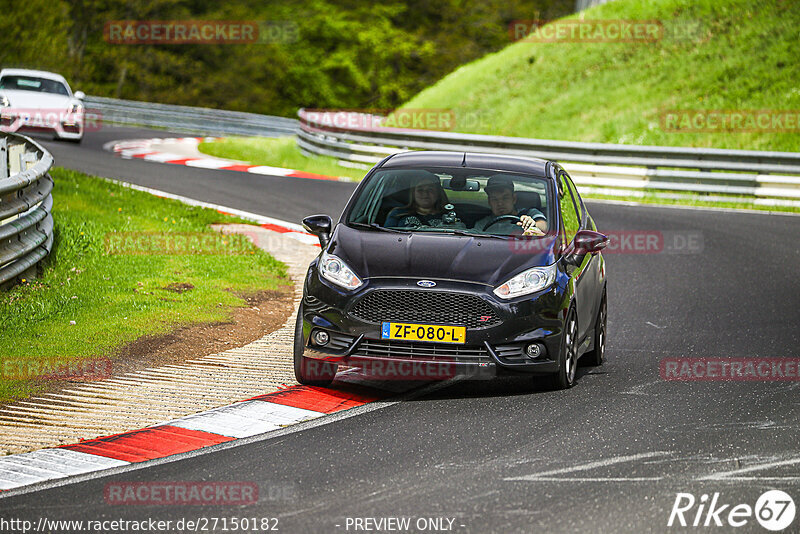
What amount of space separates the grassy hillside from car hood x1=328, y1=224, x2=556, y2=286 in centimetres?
2134

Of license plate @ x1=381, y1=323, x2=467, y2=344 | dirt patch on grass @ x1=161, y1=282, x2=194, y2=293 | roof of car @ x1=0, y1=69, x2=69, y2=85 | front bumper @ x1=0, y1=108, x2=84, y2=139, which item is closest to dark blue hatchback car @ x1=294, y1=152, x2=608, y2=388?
license plate @ x1=381, y1=323, x2=467, y2=344

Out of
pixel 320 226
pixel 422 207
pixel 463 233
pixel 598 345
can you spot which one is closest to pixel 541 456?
pixel 463 233

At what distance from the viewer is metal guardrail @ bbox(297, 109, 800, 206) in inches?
890

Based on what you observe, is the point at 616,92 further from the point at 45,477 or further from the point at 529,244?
the point at 45,477

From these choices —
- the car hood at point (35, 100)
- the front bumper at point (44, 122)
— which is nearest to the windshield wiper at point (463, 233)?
the front bumper at point (44, 122)

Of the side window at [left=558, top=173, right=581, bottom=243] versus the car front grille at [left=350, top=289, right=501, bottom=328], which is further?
the side window at [left=558, top=173, right=581, bottom=243]

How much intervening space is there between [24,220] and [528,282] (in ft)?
17.1

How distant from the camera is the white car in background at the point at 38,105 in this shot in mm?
26375

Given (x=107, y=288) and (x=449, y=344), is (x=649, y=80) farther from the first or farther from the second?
(x=449, y=344)

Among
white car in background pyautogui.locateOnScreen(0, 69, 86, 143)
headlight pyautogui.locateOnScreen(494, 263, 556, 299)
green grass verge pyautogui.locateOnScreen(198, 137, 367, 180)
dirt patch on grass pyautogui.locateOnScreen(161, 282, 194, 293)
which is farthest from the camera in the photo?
white car in background pyautogui.locateOnScreen(0, 69, 86, 143)

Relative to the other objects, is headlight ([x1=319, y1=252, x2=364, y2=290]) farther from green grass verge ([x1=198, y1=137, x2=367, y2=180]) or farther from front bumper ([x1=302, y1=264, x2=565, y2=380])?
green grass verge ([x1=198, y1=137, x2=367, y2=180])

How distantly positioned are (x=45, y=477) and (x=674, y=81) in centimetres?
2855

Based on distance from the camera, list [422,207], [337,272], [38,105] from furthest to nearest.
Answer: [38,105] → [422,207] → [337,272]

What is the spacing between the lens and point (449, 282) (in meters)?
7.57
